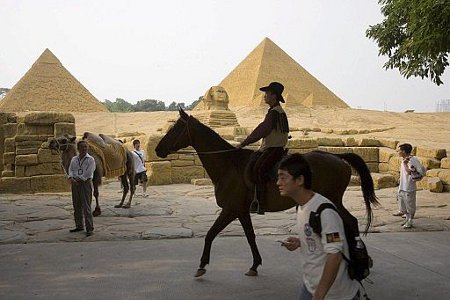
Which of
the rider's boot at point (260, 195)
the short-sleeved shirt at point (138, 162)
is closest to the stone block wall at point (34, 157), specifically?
the short-sleeved shirt at point (138, 162)

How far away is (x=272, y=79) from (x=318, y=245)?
69.5 meters

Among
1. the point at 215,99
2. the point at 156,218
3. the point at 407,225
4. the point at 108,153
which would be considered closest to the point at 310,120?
the point at 215,99

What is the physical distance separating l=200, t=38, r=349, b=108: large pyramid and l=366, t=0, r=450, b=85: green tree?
5029 centimetres

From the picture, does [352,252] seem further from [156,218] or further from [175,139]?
[156,218]

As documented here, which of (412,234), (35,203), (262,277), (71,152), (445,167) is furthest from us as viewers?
(445,167)

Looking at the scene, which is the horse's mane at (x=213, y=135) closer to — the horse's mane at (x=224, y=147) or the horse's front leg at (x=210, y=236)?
the horse's mane at (x=224, y=147)

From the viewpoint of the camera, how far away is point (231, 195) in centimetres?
528

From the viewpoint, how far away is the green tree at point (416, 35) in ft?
29.8

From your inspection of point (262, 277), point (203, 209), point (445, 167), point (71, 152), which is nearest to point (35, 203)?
point (71, 152)

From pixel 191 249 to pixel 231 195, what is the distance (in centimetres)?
147

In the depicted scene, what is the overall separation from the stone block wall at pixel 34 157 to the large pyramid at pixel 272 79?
50.0 m

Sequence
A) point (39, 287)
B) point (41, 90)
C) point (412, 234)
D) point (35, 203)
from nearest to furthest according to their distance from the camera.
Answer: point (39, 287)
point (412, 234)
point (35, 203)
point (41, 90)

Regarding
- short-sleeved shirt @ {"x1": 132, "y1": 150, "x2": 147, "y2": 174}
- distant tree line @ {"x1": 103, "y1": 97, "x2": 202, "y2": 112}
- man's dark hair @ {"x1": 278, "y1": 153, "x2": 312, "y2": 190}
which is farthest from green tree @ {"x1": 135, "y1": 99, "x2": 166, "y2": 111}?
man's dark hair @ {"x1": 278, "y1": 153, "x2": 312, "y2": 190}

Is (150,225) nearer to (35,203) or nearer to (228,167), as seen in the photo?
(228,167)
